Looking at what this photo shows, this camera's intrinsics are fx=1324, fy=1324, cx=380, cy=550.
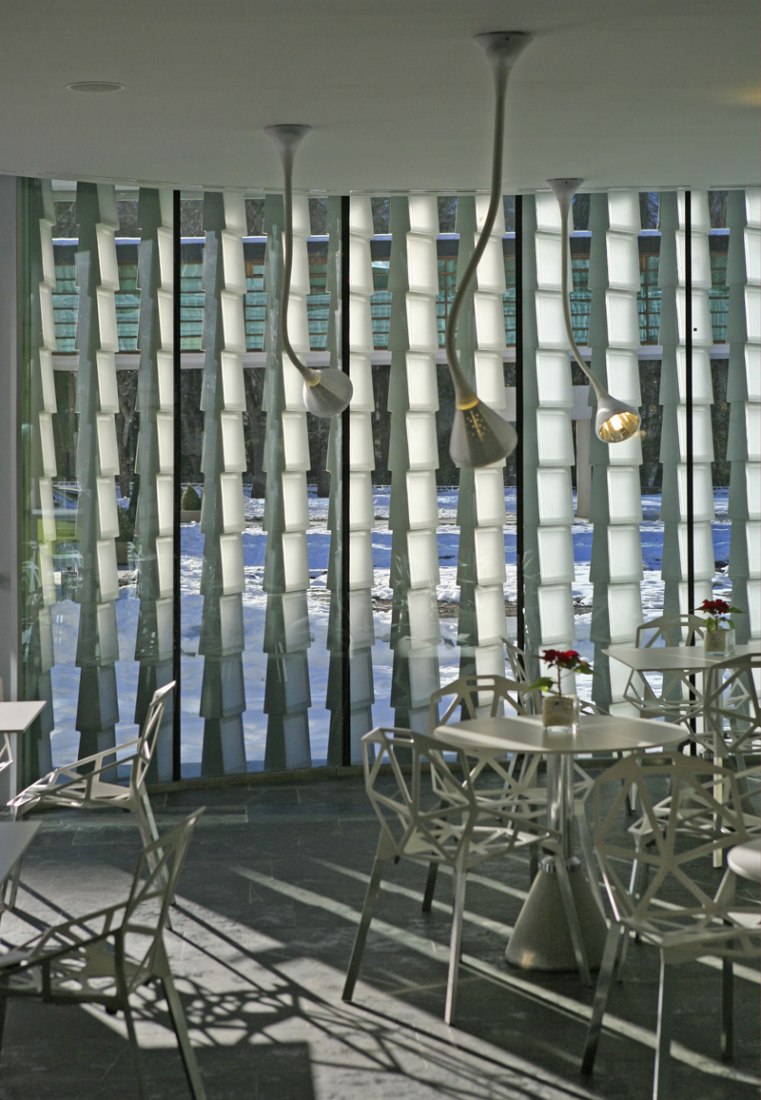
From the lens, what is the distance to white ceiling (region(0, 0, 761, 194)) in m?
3.81

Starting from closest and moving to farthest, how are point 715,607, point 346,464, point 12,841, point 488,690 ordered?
point 12,841 → point 488,690 → point 715,607 → point 346,464

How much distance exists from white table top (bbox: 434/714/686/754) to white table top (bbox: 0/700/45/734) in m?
1.70

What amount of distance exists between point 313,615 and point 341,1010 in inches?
135

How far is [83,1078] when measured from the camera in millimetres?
3793

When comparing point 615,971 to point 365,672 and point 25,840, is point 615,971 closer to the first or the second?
point 25,840

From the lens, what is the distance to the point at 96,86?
→ 4.53 metres

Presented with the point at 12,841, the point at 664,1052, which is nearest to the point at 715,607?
the point at 664,1052

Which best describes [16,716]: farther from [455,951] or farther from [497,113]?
[497,113]

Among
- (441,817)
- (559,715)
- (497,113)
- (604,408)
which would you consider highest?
(497,113)

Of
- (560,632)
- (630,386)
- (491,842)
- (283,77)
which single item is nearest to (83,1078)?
(491,842)

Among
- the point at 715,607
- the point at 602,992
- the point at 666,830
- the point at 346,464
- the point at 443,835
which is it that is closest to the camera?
the point at 602,992

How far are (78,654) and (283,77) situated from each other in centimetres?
363

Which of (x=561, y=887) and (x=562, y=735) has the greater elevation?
(x=562, y=735)

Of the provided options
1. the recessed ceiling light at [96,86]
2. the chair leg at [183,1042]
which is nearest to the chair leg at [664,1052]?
the chair leg at [183,1042]
